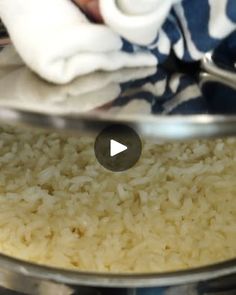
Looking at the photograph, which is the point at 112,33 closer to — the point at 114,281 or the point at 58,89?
the point at 58,89

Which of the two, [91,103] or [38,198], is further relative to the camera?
[38,198]

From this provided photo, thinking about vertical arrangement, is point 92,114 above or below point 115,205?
above

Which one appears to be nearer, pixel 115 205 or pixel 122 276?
pixel 122 276

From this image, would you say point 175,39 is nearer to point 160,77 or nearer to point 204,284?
point 160,77

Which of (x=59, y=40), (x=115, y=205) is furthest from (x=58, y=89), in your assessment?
(x=115, y=205)

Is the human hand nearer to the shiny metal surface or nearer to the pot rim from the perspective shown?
the shiny metal surface

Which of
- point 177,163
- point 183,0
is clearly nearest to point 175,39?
point 183,0

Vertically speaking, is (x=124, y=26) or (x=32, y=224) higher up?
(x=124, y=26)
